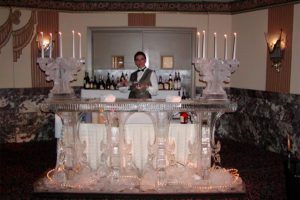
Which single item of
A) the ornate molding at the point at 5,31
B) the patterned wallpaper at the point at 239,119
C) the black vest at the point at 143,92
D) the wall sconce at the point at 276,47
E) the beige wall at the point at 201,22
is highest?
the beige wall at the point at 201,22

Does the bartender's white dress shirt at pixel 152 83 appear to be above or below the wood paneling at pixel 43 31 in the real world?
below

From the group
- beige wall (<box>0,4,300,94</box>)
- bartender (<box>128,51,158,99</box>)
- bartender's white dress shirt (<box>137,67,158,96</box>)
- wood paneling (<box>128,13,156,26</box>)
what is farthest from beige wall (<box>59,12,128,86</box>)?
bartender's white dress shirt (<box>137,67,158,96</box>)

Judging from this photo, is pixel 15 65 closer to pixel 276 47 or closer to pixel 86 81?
pixel 86 81

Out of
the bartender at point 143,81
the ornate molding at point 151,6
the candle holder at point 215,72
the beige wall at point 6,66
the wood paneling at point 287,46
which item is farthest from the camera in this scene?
the ornate molding at point 151,6

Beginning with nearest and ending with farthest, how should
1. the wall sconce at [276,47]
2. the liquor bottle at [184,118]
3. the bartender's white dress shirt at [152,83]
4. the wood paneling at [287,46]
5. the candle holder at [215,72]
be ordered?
the candle holder at [215,72], the liquor bottle at [184,118], the bartender's white dress shirt at [152,83], the wood paneling at [287,46], the wall sconce at [276,47]

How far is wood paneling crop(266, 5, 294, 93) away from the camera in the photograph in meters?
5.91

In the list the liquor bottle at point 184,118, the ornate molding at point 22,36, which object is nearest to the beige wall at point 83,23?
the ornate molding at point 22,36

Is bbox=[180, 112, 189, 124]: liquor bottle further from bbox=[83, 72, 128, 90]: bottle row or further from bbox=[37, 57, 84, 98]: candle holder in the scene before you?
bbox=[83, 72, 128, 90]: bottle row

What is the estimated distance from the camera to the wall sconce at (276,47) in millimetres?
6031

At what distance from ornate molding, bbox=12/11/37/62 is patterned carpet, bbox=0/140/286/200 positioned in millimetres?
1729

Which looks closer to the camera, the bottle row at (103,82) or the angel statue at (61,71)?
the angel statue at (61,71)

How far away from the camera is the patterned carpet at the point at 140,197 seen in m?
4.27

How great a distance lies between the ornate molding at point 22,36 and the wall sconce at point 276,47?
431 centimetres

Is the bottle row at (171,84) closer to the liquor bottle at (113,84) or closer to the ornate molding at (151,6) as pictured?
the liquor bottle at (113,84)
